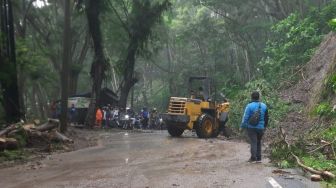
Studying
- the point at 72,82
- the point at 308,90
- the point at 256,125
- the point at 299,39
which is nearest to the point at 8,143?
the point at 256,125

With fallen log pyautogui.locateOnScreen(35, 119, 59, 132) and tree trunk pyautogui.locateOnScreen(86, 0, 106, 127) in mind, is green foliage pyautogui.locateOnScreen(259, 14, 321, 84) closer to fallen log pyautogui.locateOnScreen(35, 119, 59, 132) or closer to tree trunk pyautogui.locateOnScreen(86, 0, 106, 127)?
tree trunk pyautogui.locateOnScreen(86, 0, 106, 127)

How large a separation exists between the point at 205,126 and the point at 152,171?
40.8 feet

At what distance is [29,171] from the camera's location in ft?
44.5

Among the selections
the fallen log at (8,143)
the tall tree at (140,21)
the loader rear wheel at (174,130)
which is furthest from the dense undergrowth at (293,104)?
the fallen log at (8,143)

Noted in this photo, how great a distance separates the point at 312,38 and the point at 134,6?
1298cm

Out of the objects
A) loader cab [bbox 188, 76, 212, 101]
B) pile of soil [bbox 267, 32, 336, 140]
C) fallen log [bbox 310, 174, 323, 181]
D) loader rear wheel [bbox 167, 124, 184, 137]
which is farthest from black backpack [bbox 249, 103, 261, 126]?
loader rear wheel [bbox 167, 124, 184, 137]

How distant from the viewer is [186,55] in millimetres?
62688

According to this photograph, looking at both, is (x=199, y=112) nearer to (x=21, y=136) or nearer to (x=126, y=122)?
(x=21, y=136)

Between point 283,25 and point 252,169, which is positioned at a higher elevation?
point 283,25

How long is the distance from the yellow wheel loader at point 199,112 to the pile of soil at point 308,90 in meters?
3.28

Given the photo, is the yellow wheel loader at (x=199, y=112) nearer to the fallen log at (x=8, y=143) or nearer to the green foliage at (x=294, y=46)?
the green foliage at (x=294, y=46)

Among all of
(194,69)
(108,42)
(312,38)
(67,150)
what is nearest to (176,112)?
(67,150)

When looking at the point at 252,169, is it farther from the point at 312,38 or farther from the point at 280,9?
the point at 280,9

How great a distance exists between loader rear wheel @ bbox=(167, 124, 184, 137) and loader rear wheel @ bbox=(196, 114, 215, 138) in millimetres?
A: 1545
